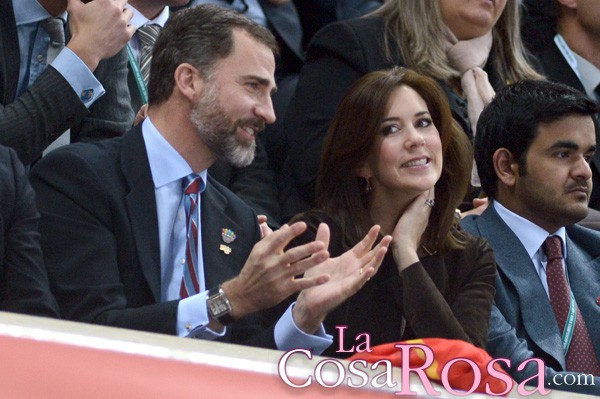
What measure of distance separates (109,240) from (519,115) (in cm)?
138

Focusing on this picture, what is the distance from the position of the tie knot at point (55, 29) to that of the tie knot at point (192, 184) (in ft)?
1.91

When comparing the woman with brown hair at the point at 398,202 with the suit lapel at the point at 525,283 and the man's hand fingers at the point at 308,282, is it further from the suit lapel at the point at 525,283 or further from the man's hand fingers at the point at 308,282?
the man's hand fingers at the point at 308,282

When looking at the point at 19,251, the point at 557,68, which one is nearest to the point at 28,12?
the point at 19,251

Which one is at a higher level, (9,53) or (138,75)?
(9,53)

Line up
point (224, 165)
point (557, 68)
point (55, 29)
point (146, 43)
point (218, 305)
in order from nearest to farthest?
1. point (218, 305)
2. point (55, 29)
3. point (146, 43)
4. point (224, 165)
5. point (557, 68)

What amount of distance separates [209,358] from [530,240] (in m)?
1.81

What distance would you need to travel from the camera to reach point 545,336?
137 inches

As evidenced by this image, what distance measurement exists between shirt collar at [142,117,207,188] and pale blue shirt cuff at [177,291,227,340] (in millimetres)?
368

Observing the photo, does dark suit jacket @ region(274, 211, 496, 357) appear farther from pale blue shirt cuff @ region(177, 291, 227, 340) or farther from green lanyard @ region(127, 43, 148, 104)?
green lanyard @ region(127, 43, 148, 104)

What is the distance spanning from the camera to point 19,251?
110 inches

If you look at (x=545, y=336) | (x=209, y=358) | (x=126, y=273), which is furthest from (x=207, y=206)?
(x=209, y=358)

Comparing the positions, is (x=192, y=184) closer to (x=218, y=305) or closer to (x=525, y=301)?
(x=218, y=305)

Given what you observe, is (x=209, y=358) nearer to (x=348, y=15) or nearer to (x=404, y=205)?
(x=404, y=205)

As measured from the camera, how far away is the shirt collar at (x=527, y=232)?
3670 mm
